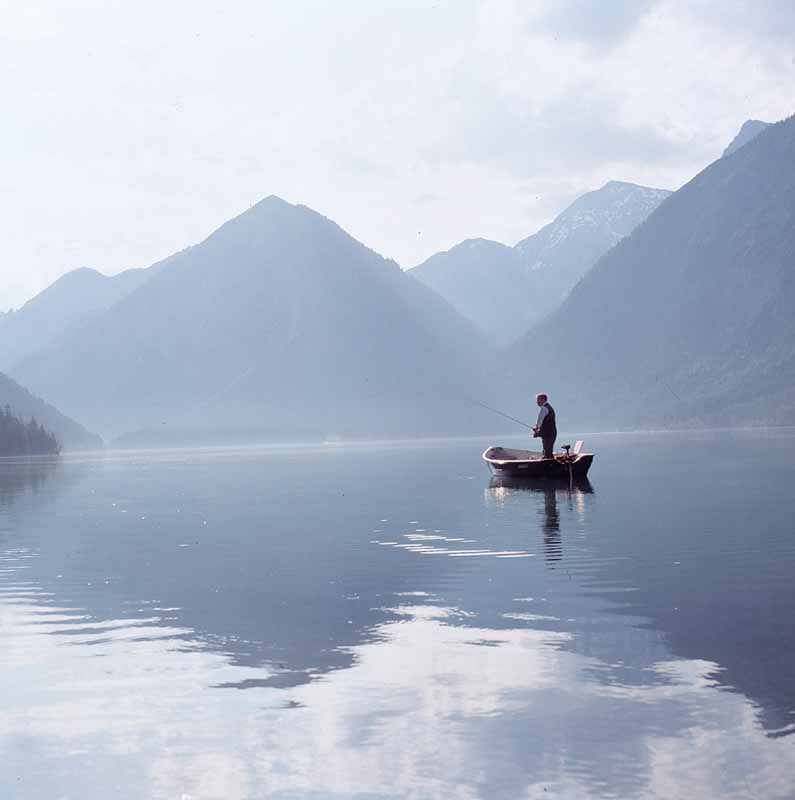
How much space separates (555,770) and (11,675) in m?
10.2

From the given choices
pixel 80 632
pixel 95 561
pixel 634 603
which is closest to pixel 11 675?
pixel 80 632

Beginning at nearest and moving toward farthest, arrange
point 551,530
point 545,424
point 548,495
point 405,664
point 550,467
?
point 405,664, point 551,530, point 548,495, point 545,424, point 550,467

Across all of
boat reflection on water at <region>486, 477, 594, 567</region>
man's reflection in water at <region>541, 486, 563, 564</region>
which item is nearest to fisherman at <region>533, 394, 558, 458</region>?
boat reflection on water at <region>486, 477, 594, 567</region>

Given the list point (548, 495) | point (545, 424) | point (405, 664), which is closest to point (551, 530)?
point (548, 495)

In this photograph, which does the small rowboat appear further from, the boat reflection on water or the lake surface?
the lake surface

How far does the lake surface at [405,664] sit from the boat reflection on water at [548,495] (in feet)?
2.55

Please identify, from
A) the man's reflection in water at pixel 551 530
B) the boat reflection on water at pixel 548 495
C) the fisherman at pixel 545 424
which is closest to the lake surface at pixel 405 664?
the man's reflection in water at pixel 551 530

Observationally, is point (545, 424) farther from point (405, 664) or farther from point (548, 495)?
point (405, 664)

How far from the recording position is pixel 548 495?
62625 millimetres

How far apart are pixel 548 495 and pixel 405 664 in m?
44.4

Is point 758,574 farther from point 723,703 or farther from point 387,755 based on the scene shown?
point 387,755

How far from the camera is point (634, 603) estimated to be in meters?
24.9

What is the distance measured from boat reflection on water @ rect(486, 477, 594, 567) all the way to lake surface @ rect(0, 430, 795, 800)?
30.6 inches

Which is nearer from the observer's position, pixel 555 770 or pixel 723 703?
pixel 555 770
